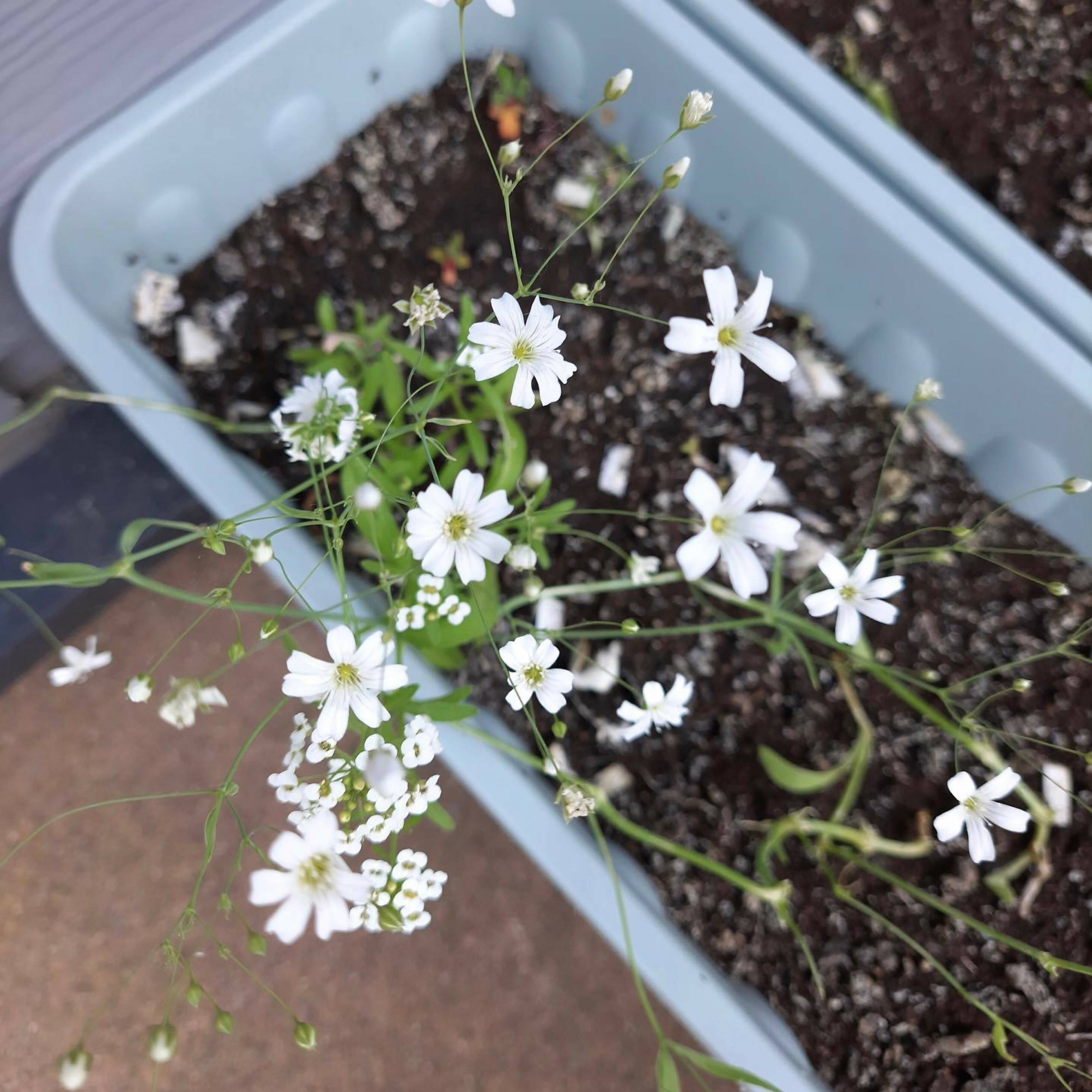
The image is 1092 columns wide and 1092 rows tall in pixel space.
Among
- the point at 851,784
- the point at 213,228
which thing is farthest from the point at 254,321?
the point at 851,784

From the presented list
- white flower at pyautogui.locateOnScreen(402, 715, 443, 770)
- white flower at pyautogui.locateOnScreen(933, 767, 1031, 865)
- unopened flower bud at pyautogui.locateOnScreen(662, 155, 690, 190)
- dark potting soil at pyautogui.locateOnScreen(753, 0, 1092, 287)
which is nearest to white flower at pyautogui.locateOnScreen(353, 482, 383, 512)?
white flower at pyautogui.locateOnScreen(402, 715, 443, 770)

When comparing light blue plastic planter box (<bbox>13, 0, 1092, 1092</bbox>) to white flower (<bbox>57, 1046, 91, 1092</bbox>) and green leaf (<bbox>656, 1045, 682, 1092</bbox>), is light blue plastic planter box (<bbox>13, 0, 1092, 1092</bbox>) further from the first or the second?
white flower (<bbox>57, 1046, 91, 1092</bbox>)

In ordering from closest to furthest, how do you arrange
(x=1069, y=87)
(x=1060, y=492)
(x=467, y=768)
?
(x=467, y=768) → (x=1060, y=492) → (x=1069, y=87)

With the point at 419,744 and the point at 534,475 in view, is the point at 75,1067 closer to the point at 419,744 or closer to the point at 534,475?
the point at 419,744

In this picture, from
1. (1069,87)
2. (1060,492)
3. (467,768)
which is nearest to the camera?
(467,768)

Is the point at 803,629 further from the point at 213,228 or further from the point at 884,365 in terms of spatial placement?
the point at 213,228

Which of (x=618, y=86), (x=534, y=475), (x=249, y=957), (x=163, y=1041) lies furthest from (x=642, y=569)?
(x=249, y=957)
